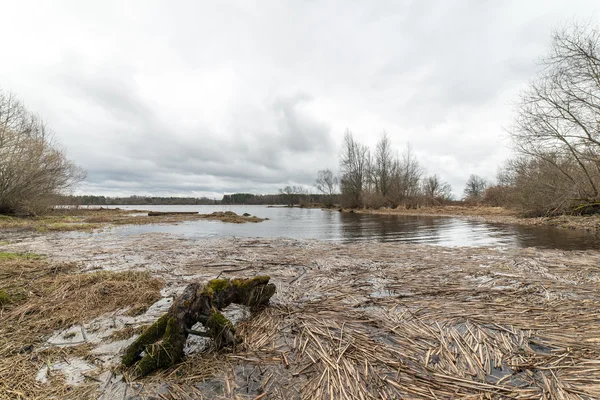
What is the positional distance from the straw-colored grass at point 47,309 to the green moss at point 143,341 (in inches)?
13.6

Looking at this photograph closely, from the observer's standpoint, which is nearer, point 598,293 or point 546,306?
point 546,306

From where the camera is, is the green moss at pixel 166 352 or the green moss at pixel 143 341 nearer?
the green moss at pixel 166 352

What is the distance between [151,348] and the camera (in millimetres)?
2721

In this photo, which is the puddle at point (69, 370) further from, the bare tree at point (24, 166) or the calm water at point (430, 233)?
the bare tree at point (24, 166)

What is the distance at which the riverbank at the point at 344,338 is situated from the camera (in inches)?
92.4

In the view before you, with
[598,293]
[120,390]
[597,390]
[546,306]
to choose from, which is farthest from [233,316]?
[598,293]

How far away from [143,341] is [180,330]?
0.39 m

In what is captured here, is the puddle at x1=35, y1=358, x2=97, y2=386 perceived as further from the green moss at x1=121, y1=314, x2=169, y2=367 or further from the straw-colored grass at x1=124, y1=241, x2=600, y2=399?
the straw-colored grass at x1=124, y1=241, x2=600, y2=399

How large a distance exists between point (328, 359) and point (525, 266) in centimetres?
710

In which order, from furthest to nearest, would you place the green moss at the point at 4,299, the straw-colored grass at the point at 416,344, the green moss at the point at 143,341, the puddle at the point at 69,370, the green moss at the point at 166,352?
the green moss at the point at 4,299, the green moss at the point at 143,341, the green moss at the point at 166,352, the puddle at the point at 69,370, the straw-colored grass at the point at 416,344

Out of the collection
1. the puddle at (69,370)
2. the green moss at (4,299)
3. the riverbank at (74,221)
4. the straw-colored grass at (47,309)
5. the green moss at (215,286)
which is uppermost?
the green moss at (215,286)

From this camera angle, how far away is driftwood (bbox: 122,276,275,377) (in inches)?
105

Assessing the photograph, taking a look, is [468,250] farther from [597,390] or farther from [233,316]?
[233,316]

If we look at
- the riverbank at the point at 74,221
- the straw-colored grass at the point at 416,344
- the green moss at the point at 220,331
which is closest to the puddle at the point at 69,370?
the straw-colored grass at the point at 416,344
